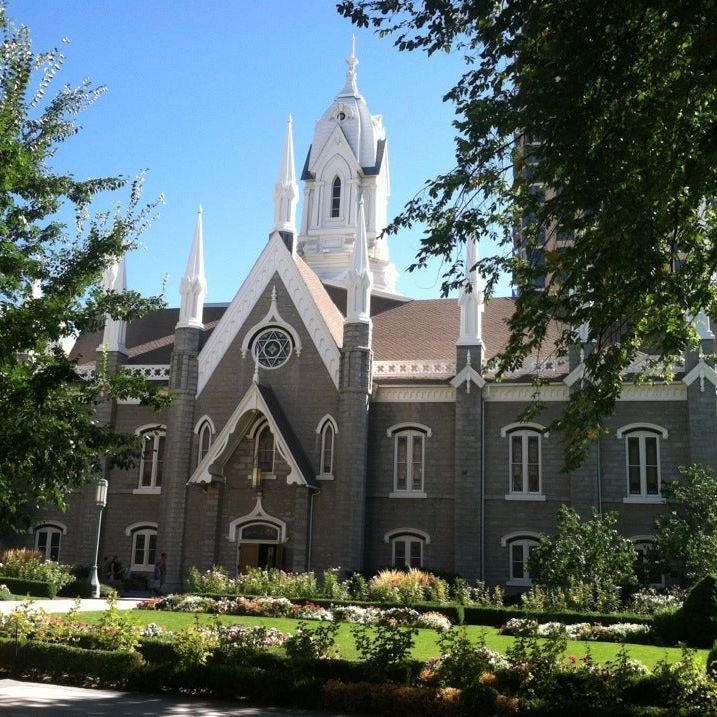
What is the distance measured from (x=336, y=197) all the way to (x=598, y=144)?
3812 centimetres

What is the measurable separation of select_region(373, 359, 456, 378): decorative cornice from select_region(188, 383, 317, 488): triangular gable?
Result: 14.1 feet

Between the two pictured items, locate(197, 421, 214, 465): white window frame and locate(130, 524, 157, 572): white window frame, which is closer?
locate(197, 421, 214, 465): white window frame

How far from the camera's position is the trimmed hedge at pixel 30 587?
29016 millimetres

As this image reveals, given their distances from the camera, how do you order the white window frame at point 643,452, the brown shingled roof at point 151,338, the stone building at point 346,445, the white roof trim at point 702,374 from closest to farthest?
the white roof trim at point 702,374 → the white window frame at point 643,452 → the stone building at point 346,445 → the brown shingled roof at point 151,338

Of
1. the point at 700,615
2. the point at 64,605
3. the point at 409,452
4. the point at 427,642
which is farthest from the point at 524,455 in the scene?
the point at 64,605

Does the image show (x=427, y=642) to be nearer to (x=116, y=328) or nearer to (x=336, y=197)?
(x=116, y=328)

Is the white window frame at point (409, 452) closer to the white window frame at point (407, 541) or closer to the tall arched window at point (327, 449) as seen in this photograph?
the white window frame at point (407, 541)

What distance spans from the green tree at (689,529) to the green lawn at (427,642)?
8.43 metres

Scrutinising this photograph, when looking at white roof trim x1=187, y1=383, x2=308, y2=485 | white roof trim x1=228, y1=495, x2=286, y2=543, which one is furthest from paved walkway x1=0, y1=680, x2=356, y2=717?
white roof trim x1=228, y1=495, x2=286, y2=543

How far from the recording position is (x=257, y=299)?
119 ft

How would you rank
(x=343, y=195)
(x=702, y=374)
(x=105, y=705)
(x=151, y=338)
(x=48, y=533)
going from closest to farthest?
(x=105, y=705) < (x=702, y=374) < (x=48, y=533) < (x=151, y=338) < (x=343, y=195)

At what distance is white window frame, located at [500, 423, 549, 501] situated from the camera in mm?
32438

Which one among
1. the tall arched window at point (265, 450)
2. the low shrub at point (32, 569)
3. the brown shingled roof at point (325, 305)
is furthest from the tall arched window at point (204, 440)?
the low shrub at point (32, 569)

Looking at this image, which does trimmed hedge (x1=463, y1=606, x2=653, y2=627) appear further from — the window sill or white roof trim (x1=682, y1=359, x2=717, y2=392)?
white roof trim (x1=682, y1=359, x2=717, y2=392)
